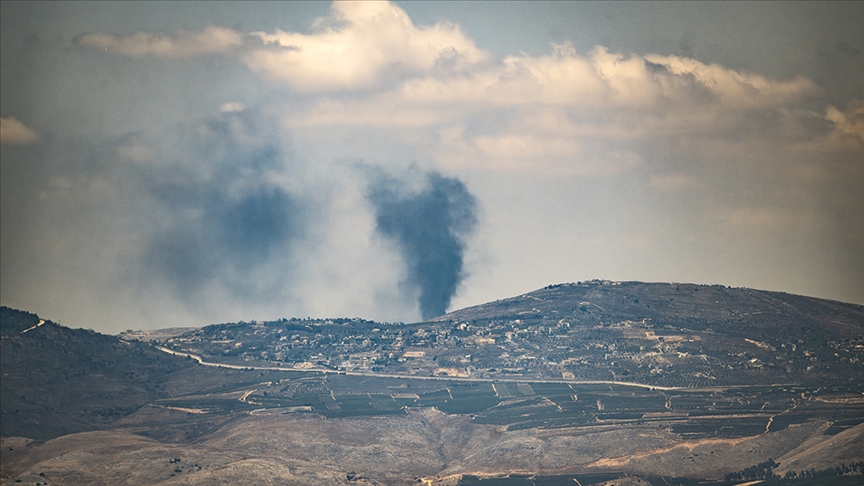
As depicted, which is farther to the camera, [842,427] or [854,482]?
[842,427]

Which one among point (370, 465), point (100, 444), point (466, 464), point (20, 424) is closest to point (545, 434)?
point (466, 464)

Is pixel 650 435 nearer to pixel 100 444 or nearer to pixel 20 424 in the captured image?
pixel 100 444

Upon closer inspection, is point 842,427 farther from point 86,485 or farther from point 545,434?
point 86,485

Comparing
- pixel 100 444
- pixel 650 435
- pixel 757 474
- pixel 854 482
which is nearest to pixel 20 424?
pixel 100 444

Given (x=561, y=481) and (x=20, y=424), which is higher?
(x=20, y=424)

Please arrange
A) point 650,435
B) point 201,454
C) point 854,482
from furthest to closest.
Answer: point 650,435 < point 201,454 < point 854,482

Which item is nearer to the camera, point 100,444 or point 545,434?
point 100,444

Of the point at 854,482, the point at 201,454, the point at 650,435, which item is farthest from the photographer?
the point at 650,435

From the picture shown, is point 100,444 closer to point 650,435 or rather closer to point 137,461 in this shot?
point 137,461

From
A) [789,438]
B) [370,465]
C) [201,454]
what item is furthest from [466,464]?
[789,438]
